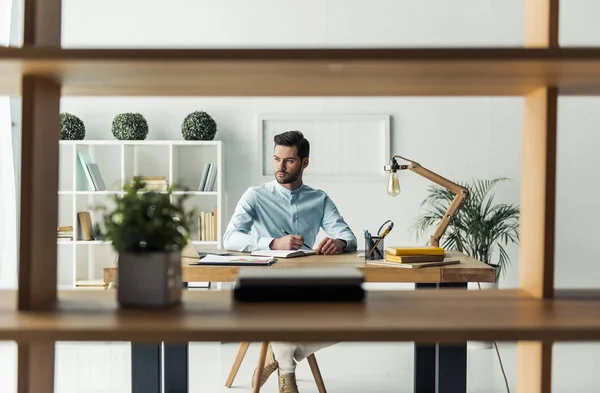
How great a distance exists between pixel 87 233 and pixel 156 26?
1855 mm

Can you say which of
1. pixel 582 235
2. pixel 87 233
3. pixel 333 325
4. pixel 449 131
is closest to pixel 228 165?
pixel 87 233

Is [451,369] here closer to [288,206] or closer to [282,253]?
[282,253]

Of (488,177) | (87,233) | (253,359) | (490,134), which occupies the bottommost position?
(253,359)

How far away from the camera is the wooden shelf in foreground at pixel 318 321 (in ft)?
3.24

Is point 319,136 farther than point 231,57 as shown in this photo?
Yes

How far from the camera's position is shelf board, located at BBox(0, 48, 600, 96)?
105 cm

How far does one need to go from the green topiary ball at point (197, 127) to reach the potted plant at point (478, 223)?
1896 mm

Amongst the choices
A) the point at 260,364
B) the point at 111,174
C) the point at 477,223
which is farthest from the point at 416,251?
the point at 111,174

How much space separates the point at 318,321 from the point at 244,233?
301 cm

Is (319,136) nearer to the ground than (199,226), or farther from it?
farther from it

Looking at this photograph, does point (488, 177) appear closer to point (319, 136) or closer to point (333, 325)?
point (319, 136)

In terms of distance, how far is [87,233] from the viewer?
559 cm

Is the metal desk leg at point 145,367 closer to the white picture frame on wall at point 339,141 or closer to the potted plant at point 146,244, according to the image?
the potted plant at point 146,244

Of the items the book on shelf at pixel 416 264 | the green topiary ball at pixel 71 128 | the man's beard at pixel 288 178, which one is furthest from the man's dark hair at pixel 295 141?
the green topiary ball at pixel 71 128
